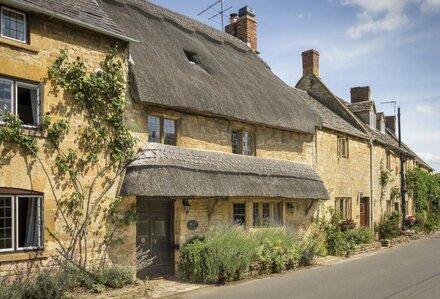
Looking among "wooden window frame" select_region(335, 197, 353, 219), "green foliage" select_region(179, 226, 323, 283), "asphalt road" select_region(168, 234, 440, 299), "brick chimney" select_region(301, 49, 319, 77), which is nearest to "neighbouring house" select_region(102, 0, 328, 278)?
"green foliage" select_region(179, 226, 323, 283)

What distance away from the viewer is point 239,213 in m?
14.7

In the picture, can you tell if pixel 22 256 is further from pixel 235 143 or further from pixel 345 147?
pixel 345 147

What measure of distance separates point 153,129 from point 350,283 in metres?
6.68

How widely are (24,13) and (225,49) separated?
34.5 feet

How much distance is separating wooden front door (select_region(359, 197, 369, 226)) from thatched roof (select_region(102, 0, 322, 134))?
720 centimetres

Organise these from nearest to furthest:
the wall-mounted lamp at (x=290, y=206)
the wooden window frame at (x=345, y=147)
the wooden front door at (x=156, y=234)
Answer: the wooden front door at (x=156, y=234) → the wall-mounted lamp at (x=290, y=206) → the wooden window frame at (x=345, y=147)

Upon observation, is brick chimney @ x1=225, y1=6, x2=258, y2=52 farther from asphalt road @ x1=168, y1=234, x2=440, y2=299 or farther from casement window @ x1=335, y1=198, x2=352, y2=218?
asphalt road @ x1=168, y1=234, x2=440, y2=299

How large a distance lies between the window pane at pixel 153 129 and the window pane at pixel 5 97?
3799 millimetres

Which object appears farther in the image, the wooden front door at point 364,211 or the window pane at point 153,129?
the wooden front door at point 364,211

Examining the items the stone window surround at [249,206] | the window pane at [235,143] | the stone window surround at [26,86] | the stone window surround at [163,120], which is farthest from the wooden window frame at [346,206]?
the stone window surround at [26,86]

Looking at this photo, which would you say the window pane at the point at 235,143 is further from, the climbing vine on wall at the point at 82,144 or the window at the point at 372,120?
the window at the point at 372,120

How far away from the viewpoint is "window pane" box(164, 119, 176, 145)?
1258 cm

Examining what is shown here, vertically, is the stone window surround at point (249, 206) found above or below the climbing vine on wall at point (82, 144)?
below

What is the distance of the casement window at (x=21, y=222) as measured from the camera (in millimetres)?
8868
